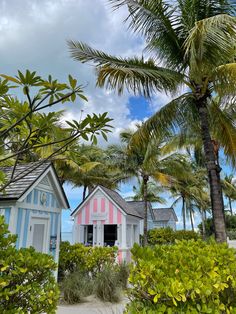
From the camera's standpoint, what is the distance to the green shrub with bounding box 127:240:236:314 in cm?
254

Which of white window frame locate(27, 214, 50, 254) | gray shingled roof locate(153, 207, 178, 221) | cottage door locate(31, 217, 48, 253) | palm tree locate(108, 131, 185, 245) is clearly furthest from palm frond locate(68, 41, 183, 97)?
gray shingled roof locate(153, 207, 178, 221)

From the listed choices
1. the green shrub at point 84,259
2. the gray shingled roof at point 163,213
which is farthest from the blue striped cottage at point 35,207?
the gray shingled roof at point 163,213

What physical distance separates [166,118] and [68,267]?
7.05 m

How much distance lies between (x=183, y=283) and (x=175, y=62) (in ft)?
23.5

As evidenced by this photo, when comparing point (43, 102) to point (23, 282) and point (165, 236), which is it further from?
point (165, 236)

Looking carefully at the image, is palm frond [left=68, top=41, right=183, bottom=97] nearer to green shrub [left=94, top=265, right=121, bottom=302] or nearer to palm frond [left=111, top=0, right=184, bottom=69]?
palm frond [left=111, top=0, right=184, bottom=69]

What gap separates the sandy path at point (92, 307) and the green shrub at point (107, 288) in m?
0.17

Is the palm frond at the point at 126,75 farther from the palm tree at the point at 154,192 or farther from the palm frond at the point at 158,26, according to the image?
the palm tree at the point at 154,192

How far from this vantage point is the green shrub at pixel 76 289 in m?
7.11

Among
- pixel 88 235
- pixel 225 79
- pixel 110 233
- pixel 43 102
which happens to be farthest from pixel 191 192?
pixel 43 102

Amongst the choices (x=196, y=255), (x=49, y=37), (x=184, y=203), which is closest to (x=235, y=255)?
(x=196, y=255)

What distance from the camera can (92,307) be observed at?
6.70 meters

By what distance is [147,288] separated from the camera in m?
2.83

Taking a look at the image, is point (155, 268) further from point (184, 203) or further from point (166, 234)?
point (184, 203)
